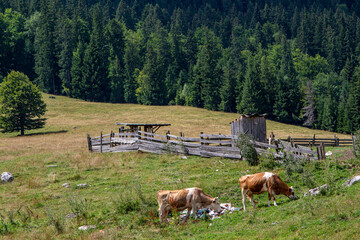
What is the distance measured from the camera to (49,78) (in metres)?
102

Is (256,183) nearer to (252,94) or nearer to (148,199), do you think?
(148,199)

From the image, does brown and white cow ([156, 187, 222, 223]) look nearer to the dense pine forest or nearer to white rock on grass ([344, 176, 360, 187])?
white rock on grass ([344, 176, 360, 187])

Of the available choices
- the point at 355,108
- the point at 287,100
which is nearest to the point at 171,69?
the point at 287,100

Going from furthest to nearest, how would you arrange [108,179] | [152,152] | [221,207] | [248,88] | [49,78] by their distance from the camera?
[49,78] → [248,88] → [152,152] → [108,179] → [221,207]

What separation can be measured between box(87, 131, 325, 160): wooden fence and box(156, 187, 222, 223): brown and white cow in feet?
18.7

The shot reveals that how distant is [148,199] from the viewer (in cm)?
1518

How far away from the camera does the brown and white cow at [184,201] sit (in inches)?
500

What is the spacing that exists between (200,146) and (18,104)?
135 feet

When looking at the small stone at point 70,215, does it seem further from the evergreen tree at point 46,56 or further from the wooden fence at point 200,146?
the evergreen tree at point 46,56

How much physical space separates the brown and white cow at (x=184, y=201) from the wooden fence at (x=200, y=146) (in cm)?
571

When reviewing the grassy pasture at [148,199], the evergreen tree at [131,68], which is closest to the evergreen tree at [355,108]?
the grassy pasture at [148,199]

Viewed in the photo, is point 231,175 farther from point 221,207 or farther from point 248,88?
point 248,88

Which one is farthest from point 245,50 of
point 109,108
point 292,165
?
point 292,165

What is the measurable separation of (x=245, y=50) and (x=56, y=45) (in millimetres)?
78484
